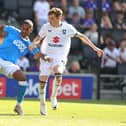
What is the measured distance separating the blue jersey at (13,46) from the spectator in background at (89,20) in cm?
870

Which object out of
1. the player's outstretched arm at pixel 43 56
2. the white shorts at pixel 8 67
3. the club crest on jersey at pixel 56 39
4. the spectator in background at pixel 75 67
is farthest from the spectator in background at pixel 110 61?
the white shorts at pixel 8 67

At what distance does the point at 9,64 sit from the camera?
13328 millimetres

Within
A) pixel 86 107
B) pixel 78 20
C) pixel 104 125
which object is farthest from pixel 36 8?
pixel 104 125

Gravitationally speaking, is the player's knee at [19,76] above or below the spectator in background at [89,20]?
below

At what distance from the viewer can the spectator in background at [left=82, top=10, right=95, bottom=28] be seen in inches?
869

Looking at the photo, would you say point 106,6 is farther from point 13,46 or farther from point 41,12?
point 13,46

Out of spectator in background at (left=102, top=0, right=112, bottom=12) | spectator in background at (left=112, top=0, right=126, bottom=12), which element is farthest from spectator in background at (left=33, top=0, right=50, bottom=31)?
spectator in background at (left=112, top=0, right=126, bottom=12)

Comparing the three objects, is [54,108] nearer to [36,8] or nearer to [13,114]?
[13,114]

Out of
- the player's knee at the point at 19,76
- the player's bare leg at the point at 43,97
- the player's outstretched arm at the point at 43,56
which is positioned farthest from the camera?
the player's outstretched arm at the point at 43,56

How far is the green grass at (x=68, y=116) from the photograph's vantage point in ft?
37.2

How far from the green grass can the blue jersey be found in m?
1.13

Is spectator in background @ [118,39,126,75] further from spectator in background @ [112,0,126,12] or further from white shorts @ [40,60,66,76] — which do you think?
white shorts @ [40,60,66,76]

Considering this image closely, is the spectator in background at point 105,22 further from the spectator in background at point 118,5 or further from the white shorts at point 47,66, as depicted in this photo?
the white shorts at point 47,66

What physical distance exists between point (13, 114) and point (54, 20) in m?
2.07
